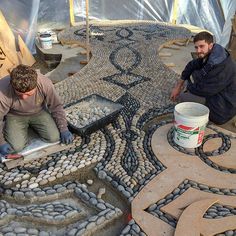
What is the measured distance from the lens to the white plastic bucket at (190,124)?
11.6 ft

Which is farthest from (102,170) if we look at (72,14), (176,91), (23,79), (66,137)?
(72,14)

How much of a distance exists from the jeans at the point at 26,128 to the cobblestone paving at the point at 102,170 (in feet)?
0.84

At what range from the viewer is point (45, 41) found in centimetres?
758

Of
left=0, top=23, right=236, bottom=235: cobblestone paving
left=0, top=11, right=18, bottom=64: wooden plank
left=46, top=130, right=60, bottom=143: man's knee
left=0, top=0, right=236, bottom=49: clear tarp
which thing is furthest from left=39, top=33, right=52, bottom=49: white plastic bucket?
left=46, top=130, right=60, bottom=143: man's knee

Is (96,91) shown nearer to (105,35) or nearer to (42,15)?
(105,35)

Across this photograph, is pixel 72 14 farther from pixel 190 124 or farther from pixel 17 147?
pixel 190 124

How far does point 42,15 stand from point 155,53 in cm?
384

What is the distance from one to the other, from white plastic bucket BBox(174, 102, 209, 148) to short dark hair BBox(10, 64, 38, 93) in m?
1.67

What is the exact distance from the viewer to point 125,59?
6617 mm

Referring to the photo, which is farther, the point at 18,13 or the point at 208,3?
the point at 208,3

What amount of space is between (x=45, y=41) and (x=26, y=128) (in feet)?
14.1

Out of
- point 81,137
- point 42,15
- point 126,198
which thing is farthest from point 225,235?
point 42,15

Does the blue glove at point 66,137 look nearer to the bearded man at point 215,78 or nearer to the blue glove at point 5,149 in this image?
the blue glove at point 5,149

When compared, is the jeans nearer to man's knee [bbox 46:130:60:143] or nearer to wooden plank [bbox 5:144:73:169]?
man's knee [bbox 46:130:60:143]
